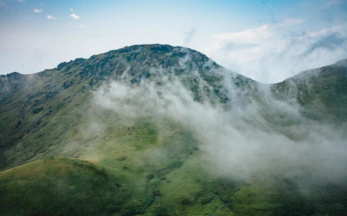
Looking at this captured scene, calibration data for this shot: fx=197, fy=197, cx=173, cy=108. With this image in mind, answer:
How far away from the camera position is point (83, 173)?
108312 mm

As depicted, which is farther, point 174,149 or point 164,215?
point 174,149

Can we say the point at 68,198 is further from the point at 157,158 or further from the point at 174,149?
the point at 174,149

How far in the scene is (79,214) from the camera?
8888 centimetres

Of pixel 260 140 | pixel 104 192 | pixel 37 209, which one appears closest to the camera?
pixel 37 209

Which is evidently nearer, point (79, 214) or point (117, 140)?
point (79, 214)

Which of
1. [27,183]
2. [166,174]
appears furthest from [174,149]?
[27,183]

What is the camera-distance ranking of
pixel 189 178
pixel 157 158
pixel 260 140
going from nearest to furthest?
1. pixel 189 178
2. pixel 157 158
3. pixel 260 140

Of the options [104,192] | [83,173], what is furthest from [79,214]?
[83,173]

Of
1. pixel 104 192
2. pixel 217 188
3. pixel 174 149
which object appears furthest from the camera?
pixel 174 149

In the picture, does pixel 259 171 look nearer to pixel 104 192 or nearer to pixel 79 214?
pixel 104 192

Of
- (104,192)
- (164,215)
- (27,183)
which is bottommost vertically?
(164,215)

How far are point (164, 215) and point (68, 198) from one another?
4692 cm

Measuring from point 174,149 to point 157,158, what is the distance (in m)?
22.3

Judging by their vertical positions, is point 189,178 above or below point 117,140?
below
